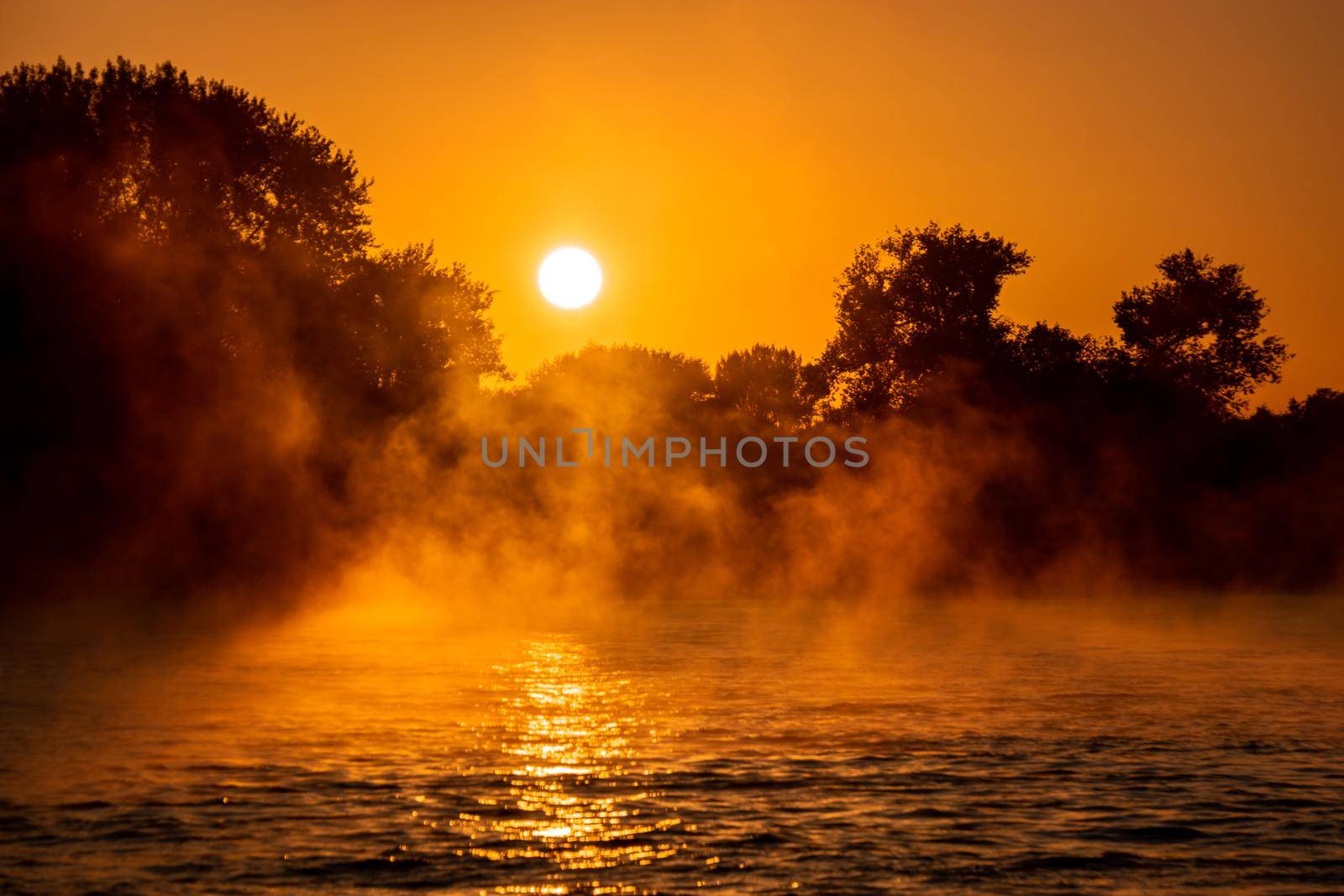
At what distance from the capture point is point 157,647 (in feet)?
91.4

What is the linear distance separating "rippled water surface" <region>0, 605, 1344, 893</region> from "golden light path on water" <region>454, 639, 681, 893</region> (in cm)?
4

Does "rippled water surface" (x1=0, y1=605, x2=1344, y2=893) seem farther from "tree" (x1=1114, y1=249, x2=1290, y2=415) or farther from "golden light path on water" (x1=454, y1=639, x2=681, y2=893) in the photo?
"tree" (x1=1114, y1=249, x2=1290, y2=415)

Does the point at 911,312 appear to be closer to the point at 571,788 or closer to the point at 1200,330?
the point at 1200,330

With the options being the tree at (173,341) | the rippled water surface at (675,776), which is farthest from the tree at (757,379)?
the rippled water surface at (675,776)

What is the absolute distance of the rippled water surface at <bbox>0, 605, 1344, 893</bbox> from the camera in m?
Result: 9.35

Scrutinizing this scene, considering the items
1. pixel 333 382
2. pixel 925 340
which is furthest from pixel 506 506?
pixel 925 340

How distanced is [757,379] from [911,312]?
141 feet

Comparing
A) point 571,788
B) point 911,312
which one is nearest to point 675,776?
point 571,788

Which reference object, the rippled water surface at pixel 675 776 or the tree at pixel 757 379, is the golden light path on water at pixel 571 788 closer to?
the rippled water surface at pixel 675 776

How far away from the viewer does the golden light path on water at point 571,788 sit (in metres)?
9.89

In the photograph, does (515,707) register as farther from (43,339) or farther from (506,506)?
(506,506)

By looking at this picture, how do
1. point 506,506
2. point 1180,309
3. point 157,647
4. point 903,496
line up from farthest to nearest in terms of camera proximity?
point 1180,309, point 903,496, point 506,506, point 157,647

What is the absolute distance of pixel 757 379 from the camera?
112938 mm

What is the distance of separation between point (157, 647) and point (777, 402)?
267 feet
